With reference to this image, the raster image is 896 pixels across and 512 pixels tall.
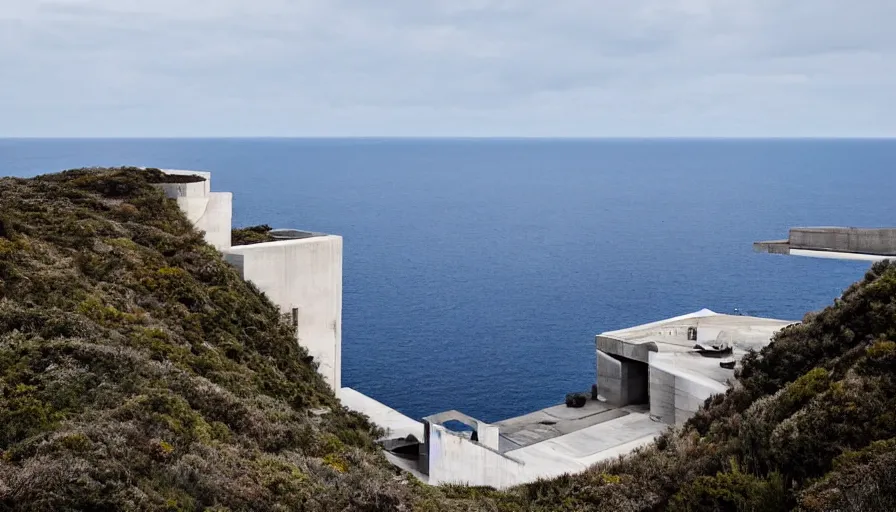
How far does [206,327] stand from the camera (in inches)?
794

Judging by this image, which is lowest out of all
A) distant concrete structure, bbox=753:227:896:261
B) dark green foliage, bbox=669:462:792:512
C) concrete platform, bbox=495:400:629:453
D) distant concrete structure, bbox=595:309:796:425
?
concrete platform, bbox=495:400:629:453

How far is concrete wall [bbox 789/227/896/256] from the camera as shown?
2225 cm

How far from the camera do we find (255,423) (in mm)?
13602

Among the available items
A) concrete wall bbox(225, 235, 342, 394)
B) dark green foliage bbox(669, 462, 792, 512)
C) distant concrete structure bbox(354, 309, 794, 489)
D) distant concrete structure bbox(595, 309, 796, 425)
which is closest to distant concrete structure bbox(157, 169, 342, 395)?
concrete wall bbox(225, 235, 342, 394)

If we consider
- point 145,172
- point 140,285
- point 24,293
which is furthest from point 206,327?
point 145,172

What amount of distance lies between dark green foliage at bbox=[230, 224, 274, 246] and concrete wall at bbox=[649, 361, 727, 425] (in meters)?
13.4

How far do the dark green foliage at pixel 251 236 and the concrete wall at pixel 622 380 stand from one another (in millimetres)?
12580

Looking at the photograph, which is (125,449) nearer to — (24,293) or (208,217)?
(24,293)

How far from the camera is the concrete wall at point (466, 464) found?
21.7m

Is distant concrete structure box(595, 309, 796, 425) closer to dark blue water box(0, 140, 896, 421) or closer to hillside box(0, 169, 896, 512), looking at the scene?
hillside box(0, 169, 896, 512)

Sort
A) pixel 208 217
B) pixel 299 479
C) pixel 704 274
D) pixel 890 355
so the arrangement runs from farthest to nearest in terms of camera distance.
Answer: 1. pixel 704 274
2. pixel 208 217
3. pixel 890 355
4. pixel 299 479

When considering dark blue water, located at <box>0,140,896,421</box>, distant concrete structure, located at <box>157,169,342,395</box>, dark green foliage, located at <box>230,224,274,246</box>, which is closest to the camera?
distant concrete structure, located at <box>157,169,342,395</box>

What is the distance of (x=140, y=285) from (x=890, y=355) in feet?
51.3

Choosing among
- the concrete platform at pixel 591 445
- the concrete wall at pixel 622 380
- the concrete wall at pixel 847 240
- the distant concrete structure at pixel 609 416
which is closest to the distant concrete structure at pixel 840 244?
the concrete wall at pixel 847 240
